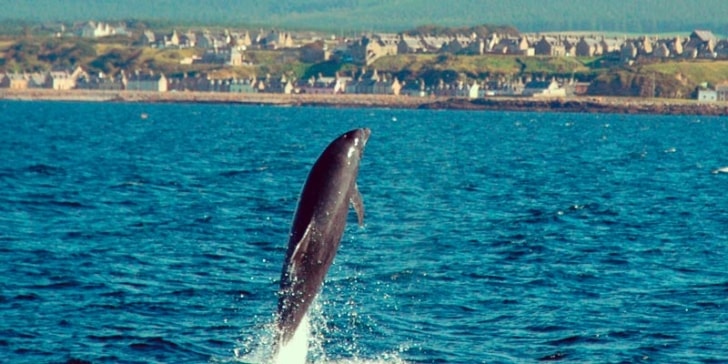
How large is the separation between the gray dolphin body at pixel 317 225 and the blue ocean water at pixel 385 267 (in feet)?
17.6

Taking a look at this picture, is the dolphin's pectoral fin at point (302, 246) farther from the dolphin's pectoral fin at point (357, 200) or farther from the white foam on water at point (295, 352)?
the white foam on water at point (295, 352)

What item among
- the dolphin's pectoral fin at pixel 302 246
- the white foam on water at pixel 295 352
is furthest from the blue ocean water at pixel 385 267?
the dolphin's pectoral fin at pixel 302 246

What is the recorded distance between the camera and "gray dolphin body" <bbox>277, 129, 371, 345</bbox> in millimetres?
15688

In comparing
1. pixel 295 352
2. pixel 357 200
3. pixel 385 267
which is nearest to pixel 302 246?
pixel 357 200

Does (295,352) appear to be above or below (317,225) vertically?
below

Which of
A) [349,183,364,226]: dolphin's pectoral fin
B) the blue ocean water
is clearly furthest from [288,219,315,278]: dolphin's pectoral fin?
the blue ocean water

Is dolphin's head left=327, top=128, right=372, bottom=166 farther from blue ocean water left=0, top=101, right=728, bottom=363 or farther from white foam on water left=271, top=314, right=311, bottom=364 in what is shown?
blue ocean water left=0, top=101, right=728, bottom=363

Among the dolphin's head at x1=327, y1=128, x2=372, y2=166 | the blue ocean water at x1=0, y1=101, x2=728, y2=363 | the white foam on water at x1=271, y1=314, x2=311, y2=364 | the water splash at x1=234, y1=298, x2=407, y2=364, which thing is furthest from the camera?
the blue ocean water at x1=0, y1=101, x2=728, y2=363

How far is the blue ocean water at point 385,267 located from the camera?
22703 millimetres

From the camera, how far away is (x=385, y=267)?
100ft

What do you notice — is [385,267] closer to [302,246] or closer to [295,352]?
[295,352]

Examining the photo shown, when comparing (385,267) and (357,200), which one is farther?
(385,267)

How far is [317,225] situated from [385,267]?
14978 millimetres

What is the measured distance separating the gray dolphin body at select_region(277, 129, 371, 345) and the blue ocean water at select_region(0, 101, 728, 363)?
17.6 feet
